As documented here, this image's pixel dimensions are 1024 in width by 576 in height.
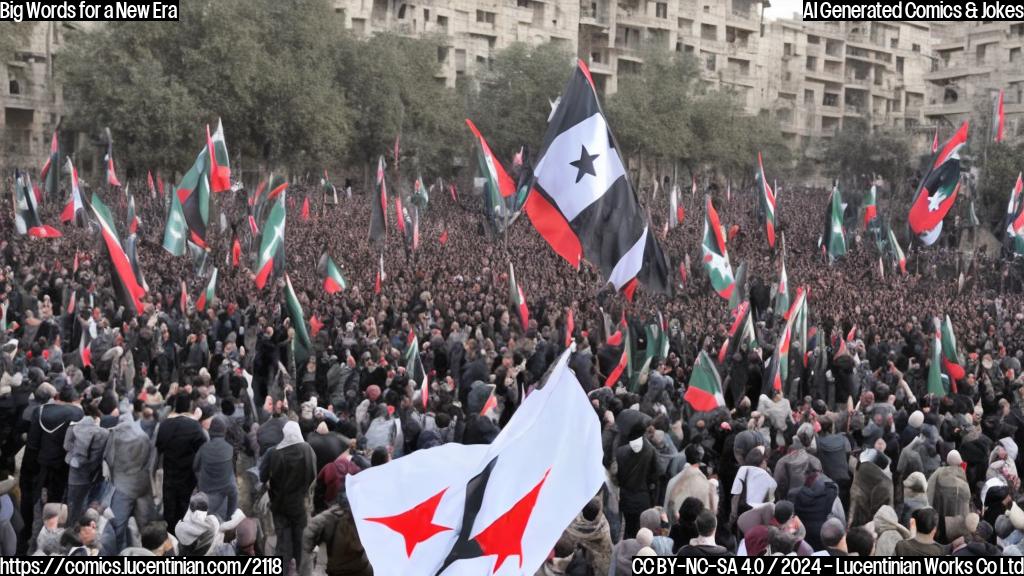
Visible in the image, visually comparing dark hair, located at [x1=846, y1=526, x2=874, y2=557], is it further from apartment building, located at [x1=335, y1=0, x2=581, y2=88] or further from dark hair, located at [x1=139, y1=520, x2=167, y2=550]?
apartment building, located at [x1=335, y1=0, x2=581, y2=88]

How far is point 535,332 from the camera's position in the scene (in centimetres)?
1869

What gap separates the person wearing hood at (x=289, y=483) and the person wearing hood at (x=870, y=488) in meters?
4.00

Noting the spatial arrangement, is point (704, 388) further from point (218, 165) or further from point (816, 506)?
point (218, 165)

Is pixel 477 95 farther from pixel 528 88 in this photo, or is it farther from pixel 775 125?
pixel 775 125

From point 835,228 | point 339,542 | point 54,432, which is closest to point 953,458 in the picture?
point 339,542

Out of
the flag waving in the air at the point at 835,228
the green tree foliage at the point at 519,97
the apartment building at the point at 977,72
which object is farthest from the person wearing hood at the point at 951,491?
the apartment building at the point at 977,72

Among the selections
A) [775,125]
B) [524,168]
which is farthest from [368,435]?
[775,125]

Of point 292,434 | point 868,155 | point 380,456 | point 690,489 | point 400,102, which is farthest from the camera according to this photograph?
point 868,155

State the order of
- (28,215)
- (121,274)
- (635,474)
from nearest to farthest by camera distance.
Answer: (635,474) < (121,274) < (28,215)

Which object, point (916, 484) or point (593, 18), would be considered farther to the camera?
point (593, 18)

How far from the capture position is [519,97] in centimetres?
5781

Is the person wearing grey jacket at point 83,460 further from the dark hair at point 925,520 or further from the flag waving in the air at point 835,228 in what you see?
the flag waving in the air at point 835,228

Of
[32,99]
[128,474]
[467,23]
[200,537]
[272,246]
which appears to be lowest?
[128,474]

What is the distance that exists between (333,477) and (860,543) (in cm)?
372
